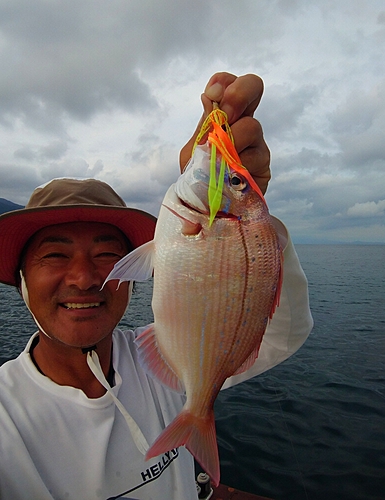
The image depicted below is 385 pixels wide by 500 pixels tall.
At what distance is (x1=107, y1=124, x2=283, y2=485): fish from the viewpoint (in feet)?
5.46

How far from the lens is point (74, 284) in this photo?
2.29 metres

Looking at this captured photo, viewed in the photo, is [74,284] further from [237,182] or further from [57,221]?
[237,182]

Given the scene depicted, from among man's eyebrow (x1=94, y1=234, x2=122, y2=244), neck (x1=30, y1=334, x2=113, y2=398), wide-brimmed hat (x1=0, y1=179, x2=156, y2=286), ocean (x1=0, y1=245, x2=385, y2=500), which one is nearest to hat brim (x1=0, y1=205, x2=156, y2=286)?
wide-brimmed hat (x1=0, y1=179, x2=156, y2=286)

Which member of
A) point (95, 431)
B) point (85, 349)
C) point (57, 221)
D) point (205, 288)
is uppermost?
point (57, 221)

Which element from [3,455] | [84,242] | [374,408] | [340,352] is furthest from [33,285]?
[340,352]

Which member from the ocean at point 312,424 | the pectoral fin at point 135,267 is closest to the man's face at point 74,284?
the pectoral fin at point 135,267

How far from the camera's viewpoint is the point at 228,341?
67.1 inches

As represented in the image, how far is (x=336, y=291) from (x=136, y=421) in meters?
26.5

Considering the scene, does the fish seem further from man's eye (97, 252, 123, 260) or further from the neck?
the neck

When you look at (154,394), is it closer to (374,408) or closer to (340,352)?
(374,408)

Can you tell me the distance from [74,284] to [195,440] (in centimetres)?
124

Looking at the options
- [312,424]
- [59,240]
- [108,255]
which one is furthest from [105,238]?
[312,424]

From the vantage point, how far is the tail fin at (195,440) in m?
1.57

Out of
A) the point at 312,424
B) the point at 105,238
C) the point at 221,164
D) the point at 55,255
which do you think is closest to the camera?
the point at 221,164
